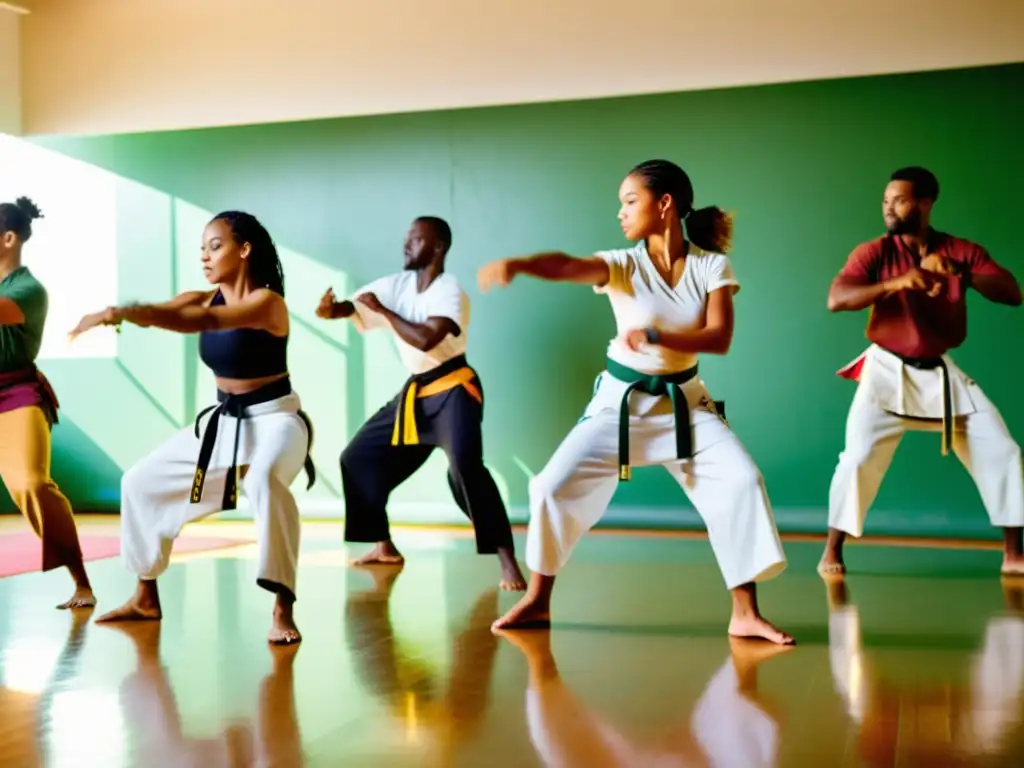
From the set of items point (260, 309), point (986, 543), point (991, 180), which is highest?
point (991, 180)

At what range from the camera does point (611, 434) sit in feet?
11.1

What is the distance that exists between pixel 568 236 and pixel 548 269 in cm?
308

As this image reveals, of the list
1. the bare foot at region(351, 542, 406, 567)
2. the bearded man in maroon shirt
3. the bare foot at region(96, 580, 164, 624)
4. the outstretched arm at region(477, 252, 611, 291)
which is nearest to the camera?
the outstretched arm at region(477, 252, 611, 291)

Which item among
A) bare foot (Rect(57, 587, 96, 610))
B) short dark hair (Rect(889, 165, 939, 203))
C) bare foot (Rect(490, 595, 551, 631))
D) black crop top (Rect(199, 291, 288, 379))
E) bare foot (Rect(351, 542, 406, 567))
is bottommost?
bare foot (Rect(351, 542, 406, 567))

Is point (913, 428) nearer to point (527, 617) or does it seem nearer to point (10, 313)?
point (527, 617)

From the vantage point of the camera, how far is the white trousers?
10.8ft

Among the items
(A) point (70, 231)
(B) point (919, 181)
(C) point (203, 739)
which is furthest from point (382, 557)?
(A) point (70, 231)

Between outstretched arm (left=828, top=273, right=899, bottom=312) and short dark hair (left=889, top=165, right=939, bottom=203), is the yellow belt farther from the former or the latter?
short dark hair (left=889, top=165, right=939, bottom=203)

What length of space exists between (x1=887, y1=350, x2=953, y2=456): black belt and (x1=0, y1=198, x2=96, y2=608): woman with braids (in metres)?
2.86

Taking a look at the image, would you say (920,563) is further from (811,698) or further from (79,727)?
(79,727)

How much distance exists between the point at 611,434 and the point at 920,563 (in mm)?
2005

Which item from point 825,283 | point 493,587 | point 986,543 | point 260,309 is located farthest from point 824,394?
point 260,309

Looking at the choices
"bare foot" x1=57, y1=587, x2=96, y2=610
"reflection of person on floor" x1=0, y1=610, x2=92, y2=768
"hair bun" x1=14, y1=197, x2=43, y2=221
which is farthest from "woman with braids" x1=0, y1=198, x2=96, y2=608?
"reflection of person on floor" x1=0, y1=610, x2=92, y2=768

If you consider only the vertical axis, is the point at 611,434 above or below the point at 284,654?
above
